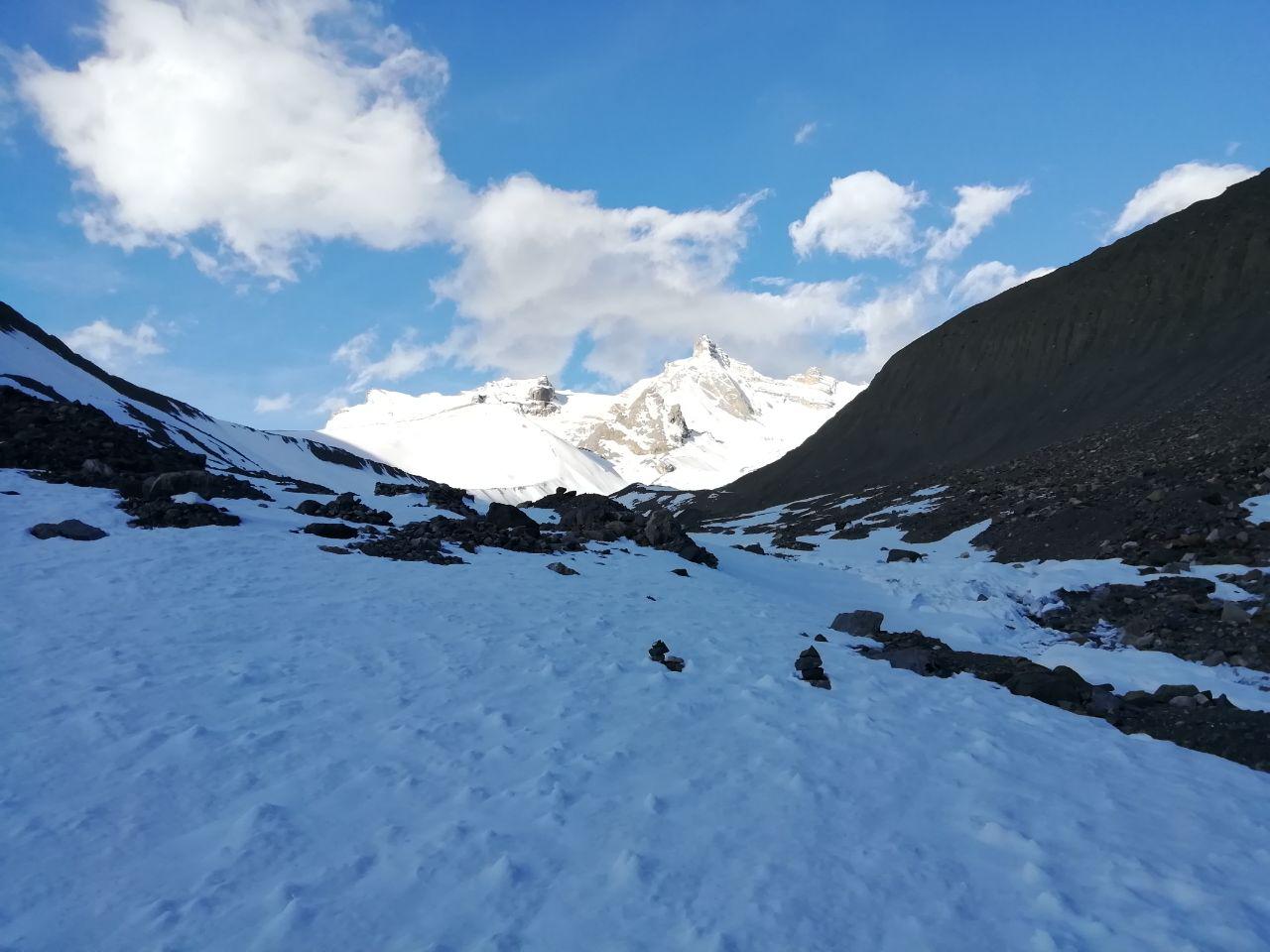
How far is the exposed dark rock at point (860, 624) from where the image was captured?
1501cm

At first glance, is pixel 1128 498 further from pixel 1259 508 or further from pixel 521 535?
pixel 521 535

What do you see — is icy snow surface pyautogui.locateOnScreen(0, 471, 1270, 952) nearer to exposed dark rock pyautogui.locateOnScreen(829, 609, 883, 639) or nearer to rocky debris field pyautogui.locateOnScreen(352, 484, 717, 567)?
exposed dark rock pyautogui.locateOnScreen(829, 609, 883, 639)

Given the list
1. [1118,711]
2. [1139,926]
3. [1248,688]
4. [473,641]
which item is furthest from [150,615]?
[1248,688]

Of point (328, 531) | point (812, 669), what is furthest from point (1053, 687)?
point (328, 531)

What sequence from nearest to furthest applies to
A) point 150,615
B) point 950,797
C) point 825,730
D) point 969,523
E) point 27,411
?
point 950,797
point 825,730
point 150,615
point 27,411
point 969,523

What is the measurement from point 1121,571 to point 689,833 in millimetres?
18694

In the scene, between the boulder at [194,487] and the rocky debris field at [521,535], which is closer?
the rocky debris field at [521,535]

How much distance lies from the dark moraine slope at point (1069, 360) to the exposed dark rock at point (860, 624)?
37062 mm

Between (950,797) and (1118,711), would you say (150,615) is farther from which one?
(1118,711)

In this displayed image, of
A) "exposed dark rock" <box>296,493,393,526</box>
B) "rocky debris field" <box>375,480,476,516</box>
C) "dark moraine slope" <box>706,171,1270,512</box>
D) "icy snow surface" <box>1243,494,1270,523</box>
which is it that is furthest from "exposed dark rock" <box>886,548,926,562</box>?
"dark moraine slope" <box>706,171,1270,512</box>

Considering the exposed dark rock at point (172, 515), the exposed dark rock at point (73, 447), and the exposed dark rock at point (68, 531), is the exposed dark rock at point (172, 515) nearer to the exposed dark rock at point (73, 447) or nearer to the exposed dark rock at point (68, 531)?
the exposed dark rock at point (68, 531)

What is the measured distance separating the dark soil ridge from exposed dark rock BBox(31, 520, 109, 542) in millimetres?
15499

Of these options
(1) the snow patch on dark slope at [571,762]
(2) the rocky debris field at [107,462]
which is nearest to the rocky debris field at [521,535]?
(1) the snow patch on dark slope at [571,762]

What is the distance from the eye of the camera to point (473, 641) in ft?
34.7
